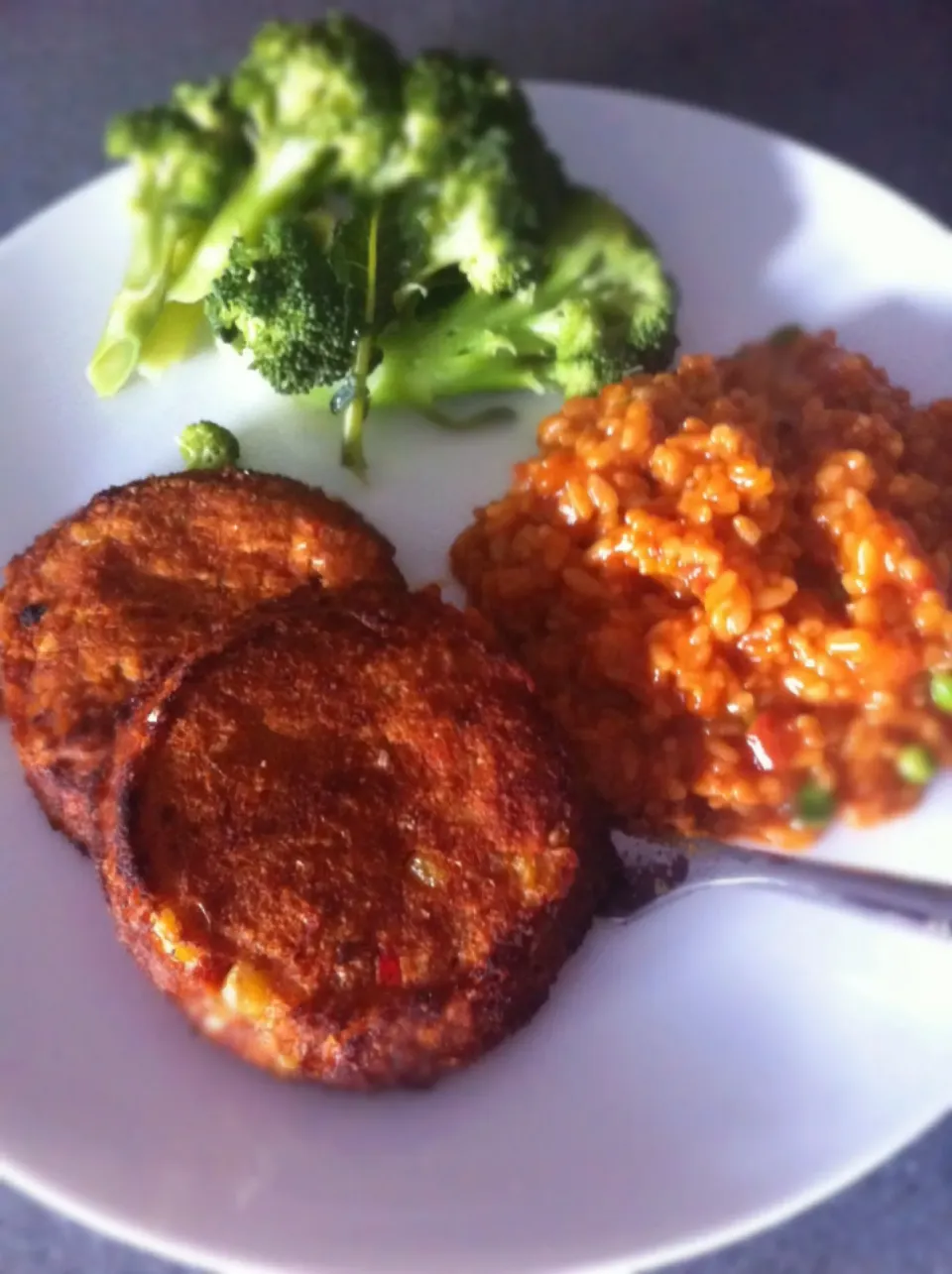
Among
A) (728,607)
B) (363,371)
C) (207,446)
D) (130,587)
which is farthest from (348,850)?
(363,371)

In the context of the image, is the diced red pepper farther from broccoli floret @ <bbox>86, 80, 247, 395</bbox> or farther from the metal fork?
broccoli floret @ <bbox>86, 80, 247, 395</bbox>

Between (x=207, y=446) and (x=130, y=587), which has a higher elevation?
(x=207, y=446)

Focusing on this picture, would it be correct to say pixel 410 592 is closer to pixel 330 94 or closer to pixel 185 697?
pixel 185 697

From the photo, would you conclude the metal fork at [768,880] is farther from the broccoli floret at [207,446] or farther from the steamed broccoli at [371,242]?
the broccoli floret at [207,446]

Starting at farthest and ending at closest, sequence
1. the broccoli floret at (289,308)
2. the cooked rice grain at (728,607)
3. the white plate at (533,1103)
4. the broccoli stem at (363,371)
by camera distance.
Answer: the broccoli stem at (363,371)
the broccoli floret at (289,308)
the cooked rice grain at (728,607)
the white plate at (533,1103)

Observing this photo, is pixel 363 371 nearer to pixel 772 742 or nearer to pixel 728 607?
pixel 728 607

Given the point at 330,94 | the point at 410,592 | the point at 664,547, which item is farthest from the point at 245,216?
the point at 664,547

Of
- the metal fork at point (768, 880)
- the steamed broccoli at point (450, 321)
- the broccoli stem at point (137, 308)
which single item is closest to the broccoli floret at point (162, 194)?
the broccoli stem at point (137, 308)
